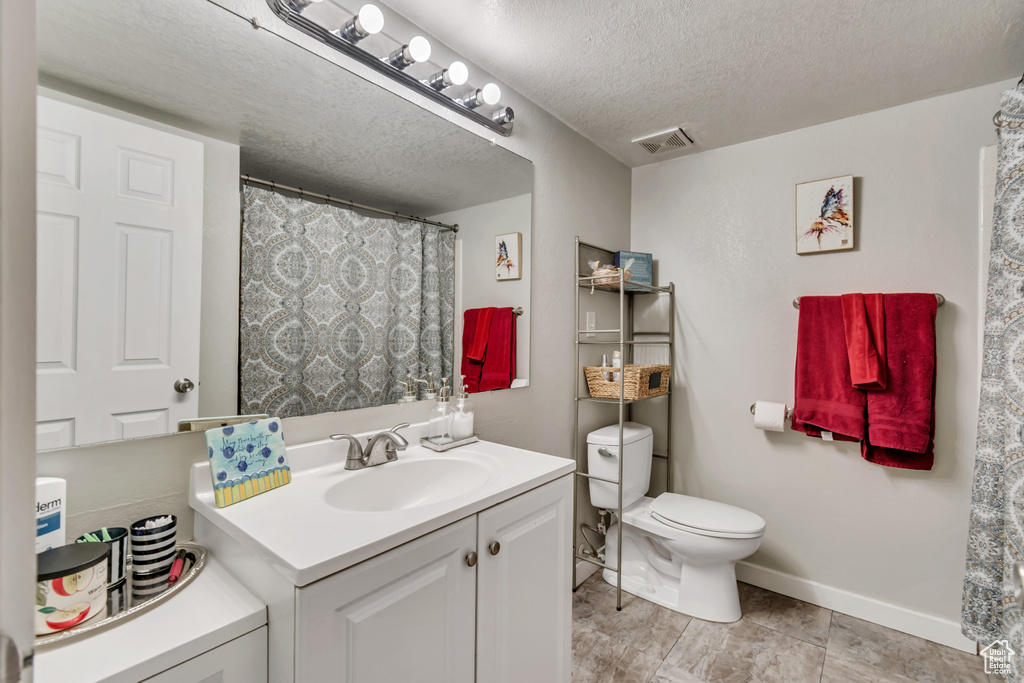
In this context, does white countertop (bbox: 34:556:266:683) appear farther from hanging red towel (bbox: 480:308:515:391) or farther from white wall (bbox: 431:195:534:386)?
hanging red towel (bbox: 480:308:515:391)

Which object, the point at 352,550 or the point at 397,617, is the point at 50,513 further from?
the point at 397,617

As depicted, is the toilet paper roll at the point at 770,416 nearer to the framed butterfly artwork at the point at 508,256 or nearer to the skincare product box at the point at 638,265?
the skincare product box at the point at 638,265

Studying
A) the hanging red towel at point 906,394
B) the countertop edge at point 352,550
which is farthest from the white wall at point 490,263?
the hanging red towel at point 906,394

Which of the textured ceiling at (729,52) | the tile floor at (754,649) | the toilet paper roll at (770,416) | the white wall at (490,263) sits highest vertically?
the textured ceiling at (729,52)

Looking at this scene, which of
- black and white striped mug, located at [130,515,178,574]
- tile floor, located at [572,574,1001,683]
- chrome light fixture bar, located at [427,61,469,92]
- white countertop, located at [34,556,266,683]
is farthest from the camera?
tile floor, located at [572,574,1001,683]

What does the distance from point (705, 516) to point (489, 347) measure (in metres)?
1.19

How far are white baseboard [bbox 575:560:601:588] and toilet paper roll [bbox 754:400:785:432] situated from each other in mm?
1057

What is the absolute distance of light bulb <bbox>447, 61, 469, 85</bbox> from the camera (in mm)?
1473

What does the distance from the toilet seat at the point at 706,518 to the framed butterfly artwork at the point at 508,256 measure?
1218 millimetres

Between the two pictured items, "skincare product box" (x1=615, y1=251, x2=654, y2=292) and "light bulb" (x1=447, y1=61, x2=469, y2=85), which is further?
"skincare product box" (x1=615, y1=251, x2=654, y2=292)

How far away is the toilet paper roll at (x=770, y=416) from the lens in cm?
205

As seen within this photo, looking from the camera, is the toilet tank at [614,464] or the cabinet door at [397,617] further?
the toilet tank at [614,464]

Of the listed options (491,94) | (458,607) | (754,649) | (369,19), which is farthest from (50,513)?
(754,649)

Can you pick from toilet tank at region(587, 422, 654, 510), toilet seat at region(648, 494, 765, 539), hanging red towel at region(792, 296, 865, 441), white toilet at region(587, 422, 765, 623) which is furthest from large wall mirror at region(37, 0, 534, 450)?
hanging red towel at region(792, 296, 865, 441)
